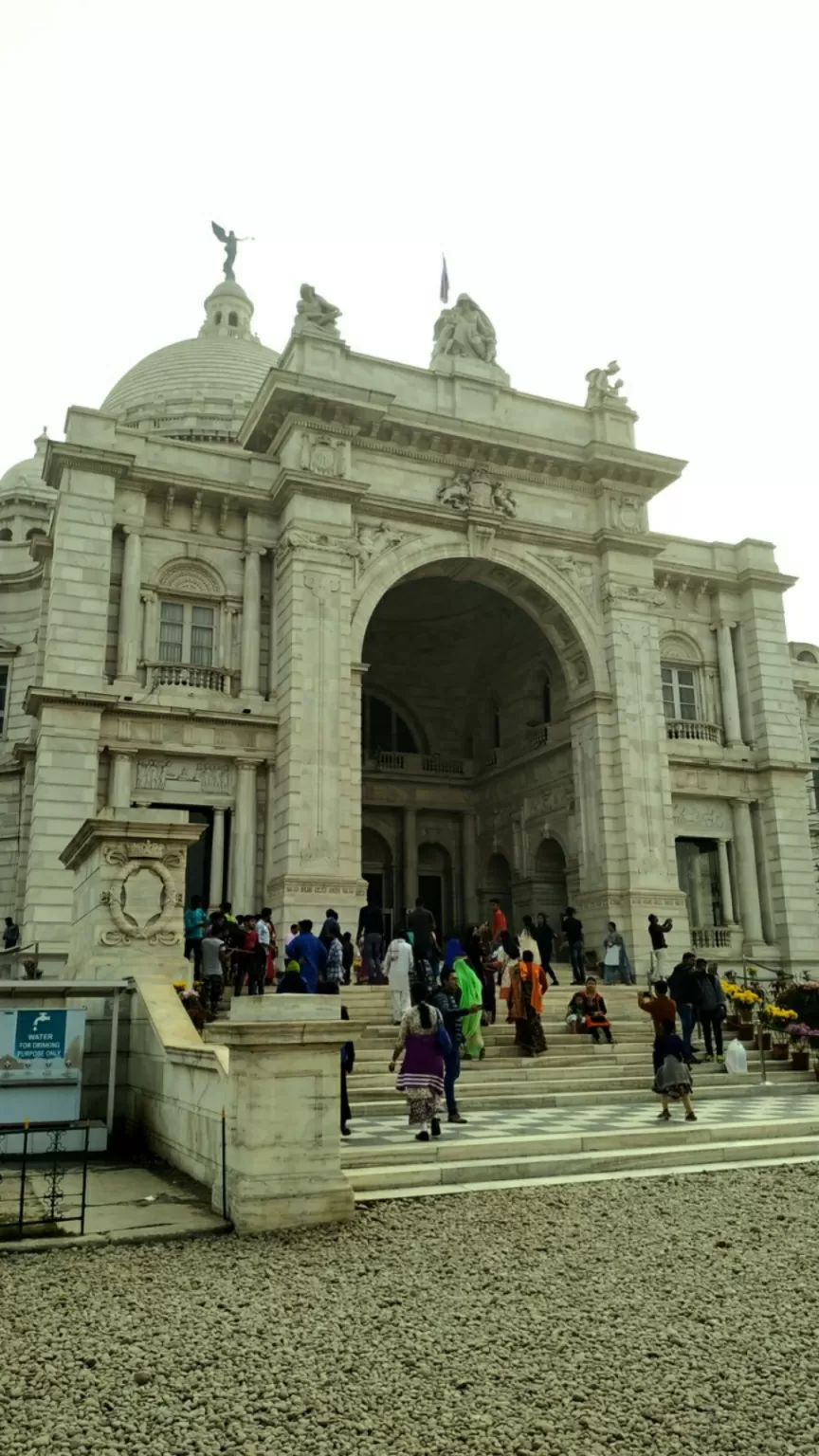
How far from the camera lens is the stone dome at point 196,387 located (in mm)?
39750

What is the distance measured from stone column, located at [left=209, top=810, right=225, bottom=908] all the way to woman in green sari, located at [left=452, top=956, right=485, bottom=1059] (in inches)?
334

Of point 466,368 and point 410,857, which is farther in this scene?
point 410,857

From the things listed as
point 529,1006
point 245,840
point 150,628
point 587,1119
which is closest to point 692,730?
point 245,840

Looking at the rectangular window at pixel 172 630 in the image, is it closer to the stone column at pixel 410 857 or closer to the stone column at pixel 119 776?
the stone column at pixel 119 776

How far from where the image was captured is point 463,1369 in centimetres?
470

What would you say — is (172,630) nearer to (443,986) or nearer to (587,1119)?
(443,986)

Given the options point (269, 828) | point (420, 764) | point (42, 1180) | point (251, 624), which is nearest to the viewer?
point (42, 1180)

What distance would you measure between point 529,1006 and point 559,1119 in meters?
3.60

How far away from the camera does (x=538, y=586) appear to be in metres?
26.8

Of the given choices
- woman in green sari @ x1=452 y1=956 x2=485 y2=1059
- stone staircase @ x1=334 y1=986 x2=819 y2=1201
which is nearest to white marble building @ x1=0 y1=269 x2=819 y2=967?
stone staircase @ x1=334 y1=986 x2=819 y2=1201

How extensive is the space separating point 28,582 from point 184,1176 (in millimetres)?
26476

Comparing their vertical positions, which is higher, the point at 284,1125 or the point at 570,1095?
the point at 284,1125

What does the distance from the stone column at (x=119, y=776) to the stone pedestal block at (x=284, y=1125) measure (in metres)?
15.0

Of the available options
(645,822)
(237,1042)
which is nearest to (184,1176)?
(237,1042)
